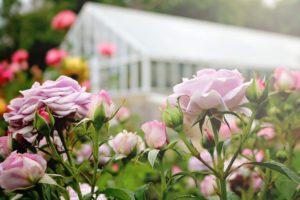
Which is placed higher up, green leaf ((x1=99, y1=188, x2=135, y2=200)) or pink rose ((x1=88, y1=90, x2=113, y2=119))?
pink rose ((x1=88, y1=90, x2=113, y2=119))

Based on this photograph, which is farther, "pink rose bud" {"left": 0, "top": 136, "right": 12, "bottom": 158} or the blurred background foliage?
the blurred background foliage

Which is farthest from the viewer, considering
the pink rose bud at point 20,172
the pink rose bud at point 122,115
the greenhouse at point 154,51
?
the greenhouse at point 154,51

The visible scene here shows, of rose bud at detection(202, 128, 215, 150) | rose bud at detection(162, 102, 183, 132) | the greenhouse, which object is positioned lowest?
the greenhouse

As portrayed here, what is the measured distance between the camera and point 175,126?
1.66 feet

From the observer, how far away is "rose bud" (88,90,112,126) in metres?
0.51

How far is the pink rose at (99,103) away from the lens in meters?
0.51

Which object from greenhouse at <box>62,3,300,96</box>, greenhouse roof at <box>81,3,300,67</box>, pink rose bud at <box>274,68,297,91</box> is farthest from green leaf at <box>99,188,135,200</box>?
greenhouse roof at <box>81,3,300,67</box>

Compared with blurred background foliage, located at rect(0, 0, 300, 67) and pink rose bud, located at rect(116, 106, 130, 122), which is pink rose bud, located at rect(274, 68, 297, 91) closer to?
pink rose bud, located at rect(116, 106, 130, 122)

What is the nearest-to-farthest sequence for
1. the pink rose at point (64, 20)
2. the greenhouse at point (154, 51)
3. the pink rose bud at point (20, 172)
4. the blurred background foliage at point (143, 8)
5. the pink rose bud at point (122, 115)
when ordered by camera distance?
the pink rose bud at point (20, 172) → the pink rose bud at point (122, 115) → the pink rose at point (64, 20) → the greenhouse at point (154, 51) → the blurred background foliage at point (143, 8)

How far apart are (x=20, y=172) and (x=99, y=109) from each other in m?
0.09

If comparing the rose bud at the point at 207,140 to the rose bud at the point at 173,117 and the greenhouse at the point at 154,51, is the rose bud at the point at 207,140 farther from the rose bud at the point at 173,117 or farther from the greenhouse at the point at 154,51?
the greenhouse at the point at 154,51

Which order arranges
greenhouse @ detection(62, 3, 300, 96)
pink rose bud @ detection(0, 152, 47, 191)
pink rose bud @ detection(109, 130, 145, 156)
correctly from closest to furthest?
pink rose bud @ detection(0, 152, 47, 191) < pink rose bud @ detection(109, 130, 145, 156) < greenhouse @ detection(62, 3, 300, 96)

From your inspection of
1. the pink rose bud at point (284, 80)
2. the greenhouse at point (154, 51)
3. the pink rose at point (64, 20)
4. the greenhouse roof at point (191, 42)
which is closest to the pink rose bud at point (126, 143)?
the pink rose bud at point (284, 80)

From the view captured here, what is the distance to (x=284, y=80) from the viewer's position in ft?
2.10
